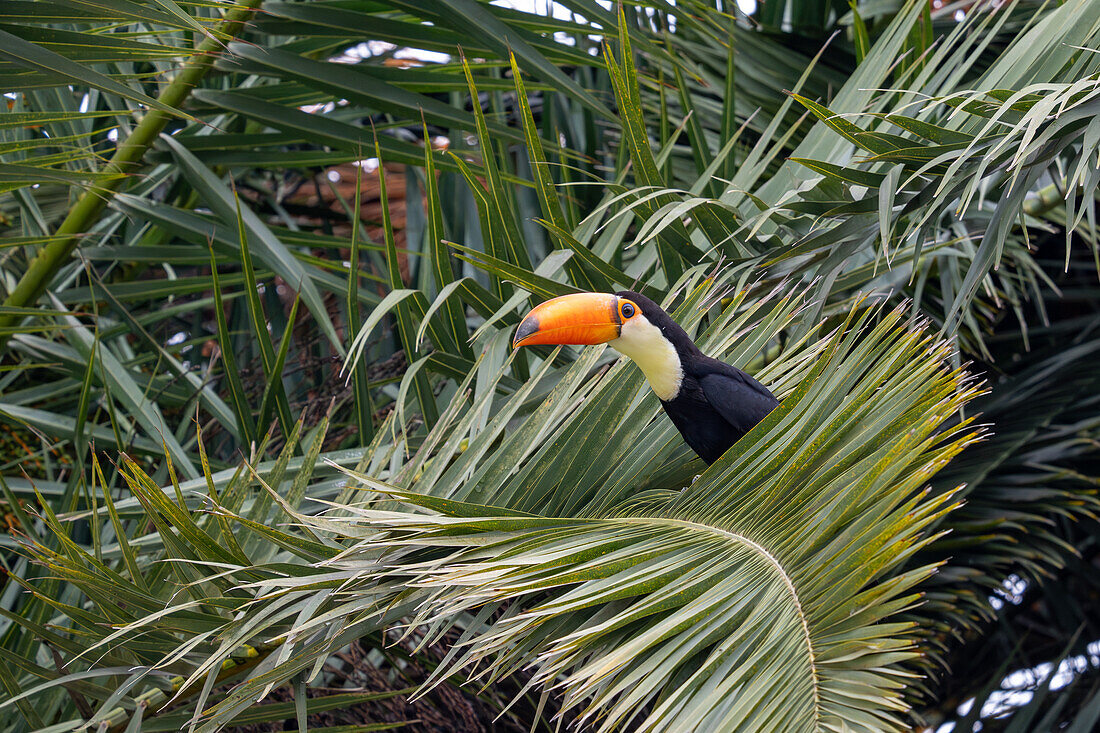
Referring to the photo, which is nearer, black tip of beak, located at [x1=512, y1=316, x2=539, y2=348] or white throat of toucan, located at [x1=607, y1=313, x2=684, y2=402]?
black tip of beak, located at [x1=512, y1=316, x2=539, y2=348]

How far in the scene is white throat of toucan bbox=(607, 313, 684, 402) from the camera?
5.22 feet

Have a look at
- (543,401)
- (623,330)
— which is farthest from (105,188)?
(623,330)

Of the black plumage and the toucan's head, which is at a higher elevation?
the toucan's head

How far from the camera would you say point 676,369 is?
65.2 inches

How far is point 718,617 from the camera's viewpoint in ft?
3.37

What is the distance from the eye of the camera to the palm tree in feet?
3.52

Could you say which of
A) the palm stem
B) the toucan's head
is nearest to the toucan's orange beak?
the toucan's head

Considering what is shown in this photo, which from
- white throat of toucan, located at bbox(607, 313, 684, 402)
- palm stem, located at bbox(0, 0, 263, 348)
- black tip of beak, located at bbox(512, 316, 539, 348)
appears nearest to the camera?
black tip of beak, located at bbox(512, 316, 539, 348)

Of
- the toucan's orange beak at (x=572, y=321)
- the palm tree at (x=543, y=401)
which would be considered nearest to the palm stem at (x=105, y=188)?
the palm tree at (x=543, y=401)

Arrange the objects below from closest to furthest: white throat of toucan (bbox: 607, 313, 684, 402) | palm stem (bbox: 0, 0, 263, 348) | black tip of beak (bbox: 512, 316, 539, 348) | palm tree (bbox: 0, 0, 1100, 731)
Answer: palm tree (bbox: 0, 0, 1100, 731) < black tip of beak (bbox: 512, 316, 539, 348) < white throat of toucan (bbox: 607, 313, 684, 402) < palm stem (bbox: 0, 0, 263, 348)

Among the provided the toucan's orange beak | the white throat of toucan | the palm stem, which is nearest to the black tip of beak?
the toucan's orange beak

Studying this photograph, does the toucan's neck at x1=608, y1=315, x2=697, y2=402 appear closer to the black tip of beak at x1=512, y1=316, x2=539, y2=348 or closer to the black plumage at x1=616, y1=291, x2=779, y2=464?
the black plumage at x1=616, y1=291, x2=779, y2=464

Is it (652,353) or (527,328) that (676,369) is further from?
(527,328)

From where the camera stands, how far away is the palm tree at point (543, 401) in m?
1.07
